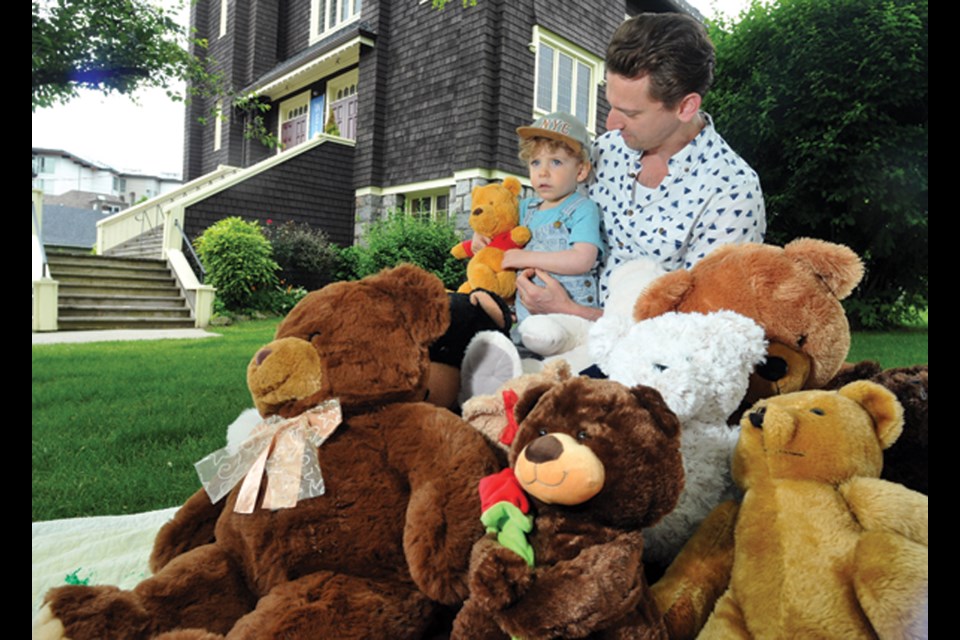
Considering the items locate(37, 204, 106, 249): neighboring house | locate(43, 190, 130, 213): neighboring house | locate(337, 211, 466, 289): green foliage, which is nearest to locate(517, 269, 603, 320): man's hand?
locate(337, 211, 466, 289): green foliage

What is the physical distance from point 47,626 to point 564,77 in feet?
31.3

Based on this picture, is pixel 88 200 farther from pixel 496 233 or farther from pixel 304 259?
pixel 496 233

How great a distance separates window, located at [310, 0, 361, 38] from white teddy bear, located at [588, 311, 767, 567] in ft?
39.7

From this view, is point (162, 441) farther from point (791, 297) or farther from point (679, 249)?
point (791, 297)

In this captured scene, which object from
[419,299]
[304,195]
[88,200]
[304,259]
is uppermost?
[88,200]

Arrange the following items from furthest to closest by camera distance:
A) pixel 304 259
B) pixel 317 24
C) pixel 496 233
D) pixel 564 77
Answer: pixel 317 24
pixel 564 77
pixel 304 259
pixel 496 233

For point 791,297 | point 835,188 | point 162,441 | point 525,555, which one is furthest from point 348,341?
point 835,188

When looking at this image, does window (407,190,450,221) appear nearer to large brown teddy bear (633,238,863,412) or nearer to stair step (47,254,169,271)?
stair step (47,254,169,271)

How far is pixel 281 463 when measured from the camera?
0.98 meters

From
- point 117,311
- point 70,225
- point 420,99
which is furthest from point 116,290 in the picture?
point 70,225

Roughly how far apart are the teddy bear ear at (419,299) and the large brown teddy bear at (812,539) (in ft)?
1.92

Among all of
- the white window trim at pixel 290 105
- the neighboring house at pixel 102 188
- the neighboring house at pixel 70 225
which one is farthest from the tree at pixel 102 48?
the neighboring house at pixel 102 188
